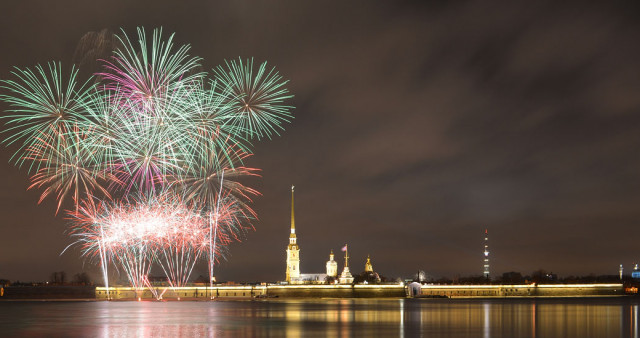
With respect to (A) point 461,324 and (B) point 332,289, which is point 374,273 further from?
(A) point 461,324

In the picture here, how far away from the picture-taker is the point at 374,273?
577 feet

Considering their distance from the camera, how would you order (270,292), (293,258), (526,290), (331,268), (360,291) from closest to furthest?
(360,291), (270,292), (526,290), (293,258), (331,268)

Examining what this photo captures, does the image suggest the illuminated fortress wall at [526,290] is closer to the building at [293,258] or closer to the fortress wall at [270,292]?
the fortress wall at [270,292]

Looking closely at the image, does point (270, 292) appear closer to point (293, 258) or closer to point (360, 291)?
point (360, 291)

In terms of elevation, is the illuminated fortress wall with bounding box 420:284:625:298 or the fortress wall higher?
the fortress wall

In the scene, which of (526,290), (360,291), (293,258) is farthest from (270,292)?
(526,290)

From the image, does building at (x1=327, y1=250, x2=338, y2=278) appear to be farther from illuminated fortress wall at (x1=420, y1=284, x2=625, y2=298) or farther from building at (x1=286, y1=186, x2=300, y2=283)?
illuminated fortress wall at (x1=420, y1=284, x2=625, y2=298)

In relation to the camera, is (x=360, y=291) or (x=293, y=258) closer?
(x=360, y=291)

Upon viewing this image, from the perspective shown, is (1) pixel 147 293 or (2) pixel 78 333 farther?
(1) pixel 147 293

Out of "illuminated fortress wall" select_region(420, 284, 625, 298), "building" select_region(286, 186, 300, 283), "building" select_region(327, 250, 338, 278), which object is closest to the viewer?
"illuminated fortress wall" select_region(420, 284, 625, 298)

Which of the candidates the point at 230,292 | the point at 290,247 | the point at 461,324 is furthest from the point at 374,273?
the point at 461,324

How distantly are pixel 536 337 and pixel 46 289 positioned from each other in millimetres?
159222

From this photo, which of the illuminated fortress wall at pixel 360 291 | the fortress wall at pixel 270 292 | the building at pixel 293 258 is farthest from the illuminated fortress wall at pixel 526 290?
the building at pixel 293 258

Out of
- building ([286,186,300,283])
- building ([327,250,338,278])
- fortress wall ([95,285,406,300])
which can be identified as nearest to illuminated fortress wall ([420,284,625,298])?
fortress wall ([95,285,406,300])
